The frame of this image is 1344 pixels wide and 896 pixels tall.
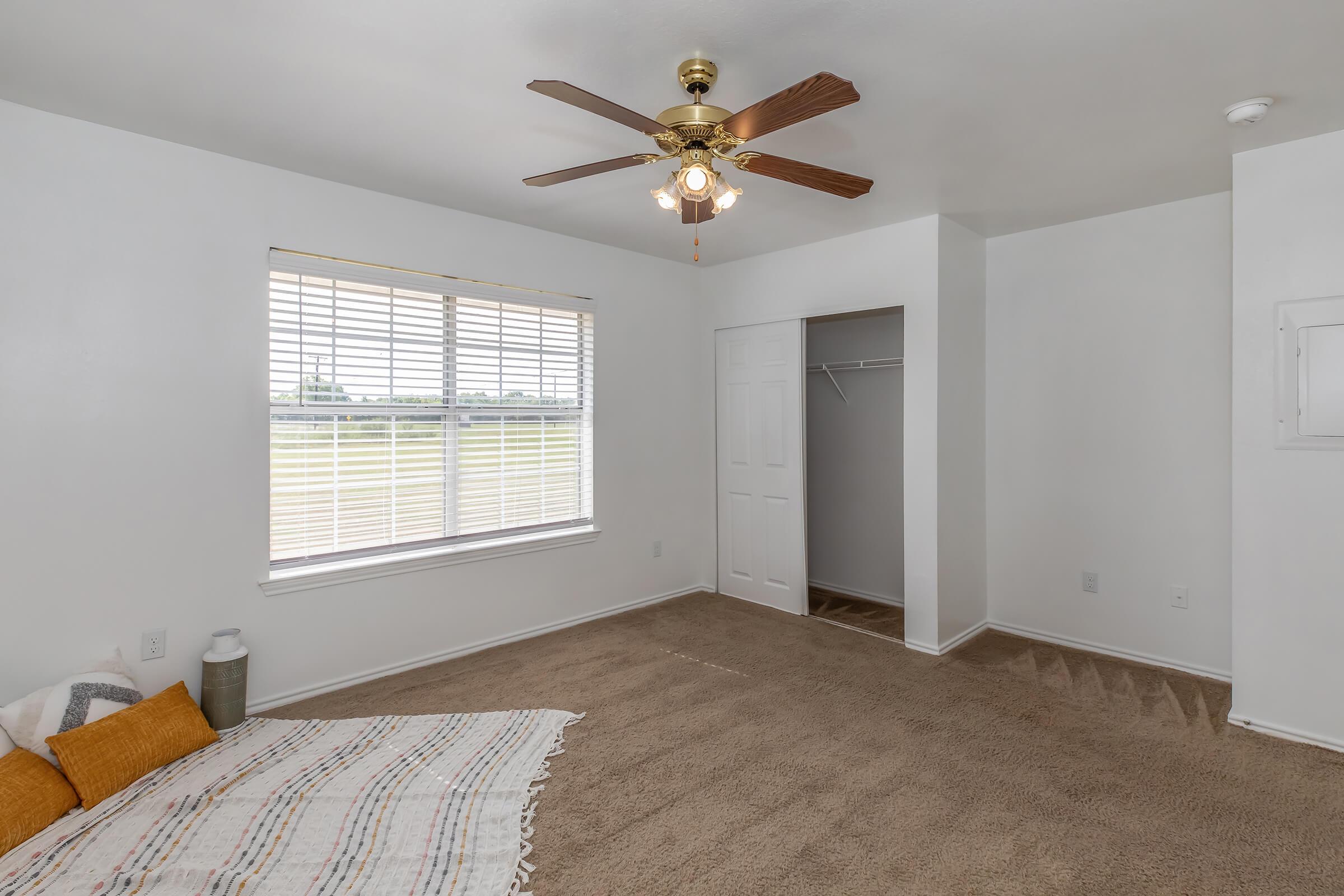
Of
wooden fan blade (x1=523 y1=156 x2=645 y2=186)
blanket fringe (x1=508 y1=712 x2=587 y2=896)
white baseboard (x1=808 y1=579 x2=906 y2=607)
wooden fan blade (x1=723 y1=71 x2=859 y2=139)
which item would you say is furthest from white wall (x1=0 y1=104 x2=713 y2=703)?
white baseboard (x1=808 y1=579 x2=906 y2=607)

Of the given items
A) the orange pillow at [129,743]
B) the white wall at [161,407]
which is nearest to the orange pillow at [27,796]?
the orange pillow at [129,743]

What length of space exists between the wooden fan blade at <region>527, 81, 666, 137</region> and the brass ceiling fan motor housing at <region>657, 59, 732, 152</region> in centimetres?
8

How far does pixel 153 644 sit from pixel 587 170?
8.98 ft

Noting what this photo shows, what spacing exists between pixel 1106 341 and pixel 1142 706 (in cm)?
204

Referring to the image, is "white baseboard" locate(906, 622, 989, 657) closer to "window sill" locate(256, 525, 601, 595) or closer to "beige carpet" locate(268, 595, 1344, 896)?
"beige carpet" locate(268, 595, 1344, 896)

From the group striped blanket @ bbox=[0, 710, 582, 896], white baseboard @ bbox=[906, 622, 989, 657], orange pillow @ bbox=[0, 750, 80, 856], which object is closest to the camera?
striped blanket @ bbox=[0, 710, 582, 896]

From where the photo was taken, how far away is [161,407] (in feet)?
9.15

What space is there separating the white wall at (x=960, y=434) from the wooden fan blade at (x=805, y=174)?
1607mm

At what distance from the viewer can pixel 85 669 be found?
2.61m

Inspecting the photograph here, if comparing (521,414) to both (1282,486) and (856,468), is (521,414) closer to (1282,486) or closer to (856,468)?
(856,468)

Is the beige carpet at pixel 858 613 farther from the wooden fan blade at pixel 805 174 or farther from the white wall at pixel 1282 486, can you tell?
the wooden fan blade at pixel 805 174

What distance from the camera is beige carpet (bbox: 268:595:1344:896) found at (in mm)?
1957

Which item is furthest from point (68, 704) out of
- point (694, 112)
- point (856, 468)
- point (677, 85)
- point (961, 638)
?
point (856, 468)

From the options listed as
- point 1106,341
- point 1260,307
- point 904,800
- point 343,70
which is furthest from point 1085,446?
point 343,70
